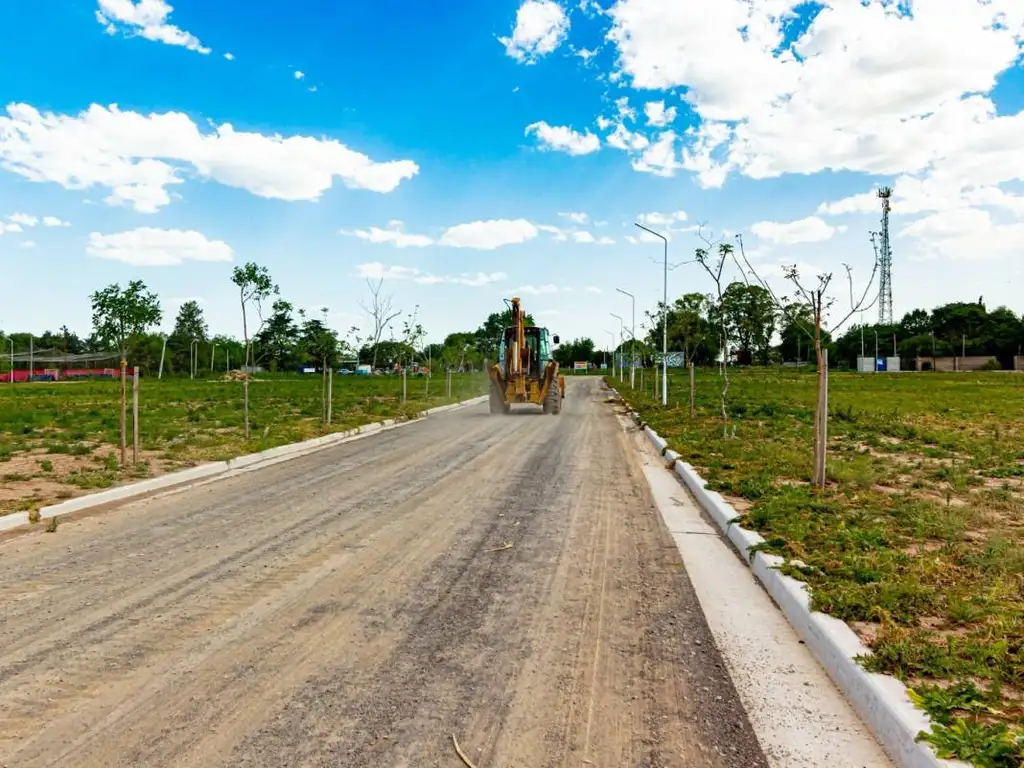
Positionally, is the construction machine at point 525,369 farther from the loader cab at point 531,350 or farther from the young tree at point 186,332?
the young tree at point 186,332

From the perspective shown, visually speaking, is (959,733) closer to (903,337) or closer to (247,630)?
(247,630)

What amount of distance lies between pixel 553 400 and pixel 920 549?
59.7 ft

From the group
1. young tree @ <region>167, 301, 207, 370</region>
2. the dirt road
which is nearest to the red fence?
young tree @ <region>167, 301, 207, 370</region>

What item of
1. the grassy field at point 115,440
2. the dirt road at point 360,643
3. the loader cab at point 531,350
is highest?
the loader cab at point 531,350

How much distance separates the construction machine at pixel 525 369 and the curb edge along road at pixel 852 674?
56.0 ft

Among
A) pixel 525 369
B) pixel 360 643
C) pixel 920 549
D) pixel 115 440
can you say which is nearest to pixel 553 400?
pixel 525 369

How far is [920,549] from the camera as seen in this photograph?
19.9 feet

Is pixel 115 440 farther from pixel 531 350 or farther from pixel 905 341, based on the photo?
pixel 905 341

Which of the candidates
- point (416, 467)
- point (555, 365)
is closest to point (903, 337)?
point (555, 365)

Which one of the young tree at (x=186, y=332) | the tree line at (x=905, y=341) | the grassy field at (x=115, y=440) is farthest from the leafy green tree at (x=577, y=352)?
the grassy field at (x=115, y=440)

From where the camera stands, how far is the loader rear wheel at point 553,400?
24.0 meters

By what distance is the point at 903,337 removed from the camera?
11344 centimetres

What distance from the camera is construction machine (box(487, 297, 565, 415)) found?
77.2ft

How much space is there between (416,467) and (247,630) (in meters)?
7.30
